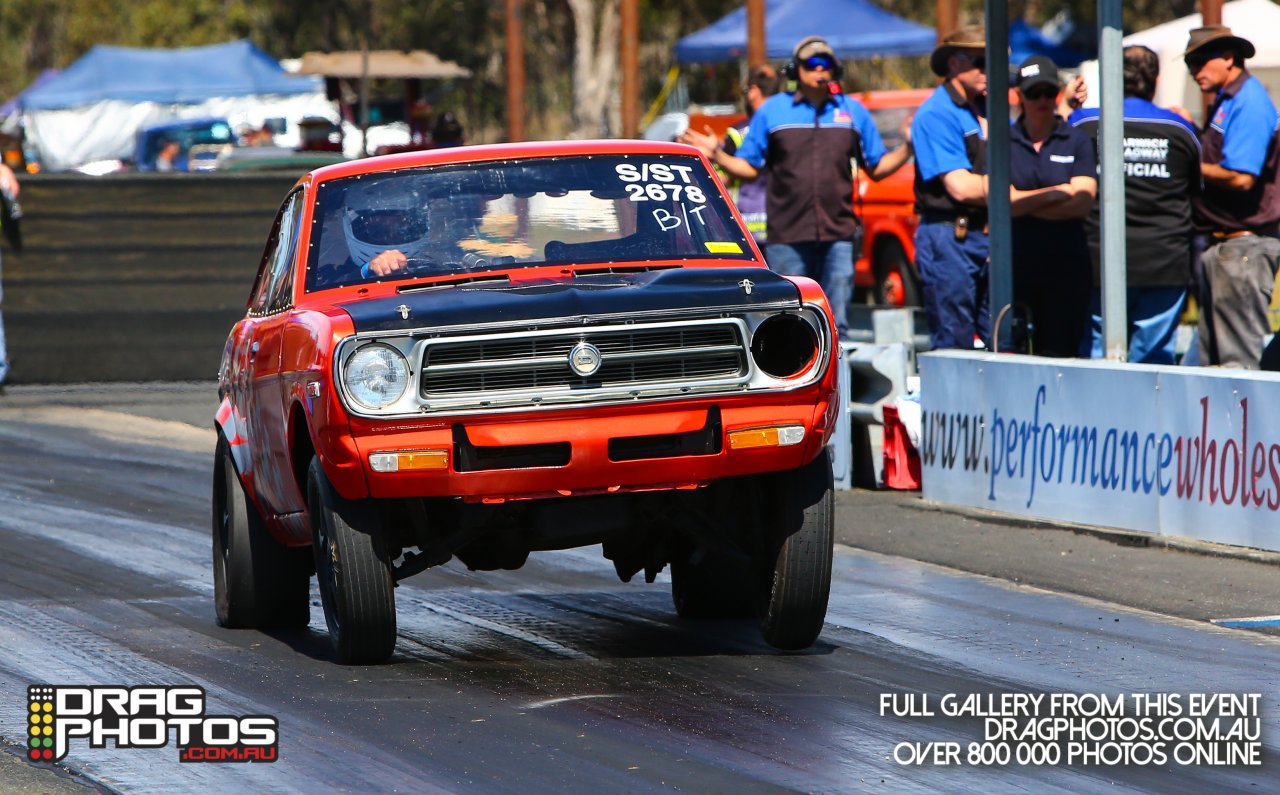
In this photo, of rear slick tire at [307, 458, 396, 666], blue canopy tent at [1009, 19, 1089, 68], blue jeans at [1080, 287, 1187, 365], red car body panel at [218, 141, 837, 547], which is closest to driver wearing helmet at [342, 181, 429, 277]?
red car body panel at [218, 141, 837, 547]

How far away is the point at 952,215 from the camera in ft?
41.5

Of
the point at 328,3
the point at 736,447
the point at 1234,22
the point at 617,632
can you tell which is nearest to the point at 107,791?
the point at 736,447

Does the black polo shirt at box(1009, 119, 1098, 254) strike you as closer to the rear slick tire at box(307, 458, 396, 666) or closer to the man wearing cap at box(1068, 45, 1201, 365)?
the man wearing cap at box(1068, 45, 1201, 365)

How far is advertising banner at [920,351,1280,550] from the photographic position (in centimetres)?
966

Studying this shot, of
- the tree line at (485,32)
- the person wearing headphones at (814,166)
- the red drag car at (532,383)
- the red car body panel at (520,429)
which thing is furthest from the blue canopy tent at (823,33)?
the red car body panel at (520,429)

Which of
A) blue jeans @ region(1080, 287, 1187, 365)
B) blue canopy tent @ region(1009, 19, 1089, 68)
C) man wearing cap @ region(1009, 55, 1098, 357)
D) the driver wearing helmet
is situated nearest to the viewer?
the driver wearing helmet

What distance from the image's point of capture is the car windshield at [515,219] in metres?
7.84

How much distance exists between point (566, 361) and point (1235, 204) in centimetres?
641

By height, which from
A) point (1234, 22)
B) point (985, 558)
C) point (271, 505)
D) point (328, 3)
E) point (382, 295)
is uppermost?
point (328, 3)

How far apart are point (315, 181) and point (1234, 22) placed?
1893 centimetres

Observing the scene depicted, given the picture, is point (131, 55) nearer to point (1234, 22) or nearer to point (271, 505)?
point (1234, 22)

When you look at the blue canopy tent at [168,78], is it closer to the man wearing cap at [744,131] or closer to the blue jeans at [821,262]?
the man wearing cap at [744,131]

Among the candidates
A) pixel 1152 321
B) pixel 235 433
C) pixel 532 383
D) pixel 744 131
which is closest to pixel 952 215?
pixel 1152 321

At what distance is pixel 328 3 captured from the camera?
214 ft
